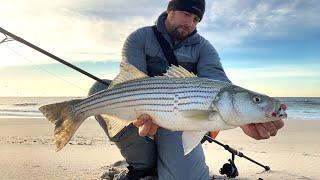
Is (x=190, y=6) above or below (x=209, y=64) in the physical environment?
above

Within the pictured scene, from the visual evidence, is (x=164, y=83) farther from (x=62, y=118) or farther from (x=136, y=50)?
(x=136, y=50)

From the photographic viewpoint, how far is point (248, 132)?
15.4 feet

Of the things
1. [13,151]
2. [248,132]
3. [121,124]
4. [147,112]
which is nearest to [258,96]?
[248,132]

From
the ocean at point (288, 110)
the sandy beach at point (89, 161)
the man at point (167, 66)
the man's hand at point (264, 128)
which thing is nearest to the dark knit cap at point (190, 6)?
the man at point (167, 66)

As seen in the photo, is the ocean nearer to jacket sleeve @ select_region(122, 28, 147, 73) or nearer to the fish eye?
jacket sleeve @ select_region(122, 28, 147, 73)

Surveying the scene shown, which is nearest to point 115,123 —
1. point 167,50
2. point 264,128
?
point 264,128

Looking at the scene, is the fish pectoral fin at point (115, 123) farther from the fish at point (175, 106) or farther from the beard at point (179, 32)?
the beard at point (179, 32)

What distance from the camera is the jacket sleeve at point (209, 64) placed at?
6406 mm

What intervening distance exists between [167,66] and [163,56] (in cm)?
15

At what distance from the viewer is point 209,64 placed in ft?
21.5

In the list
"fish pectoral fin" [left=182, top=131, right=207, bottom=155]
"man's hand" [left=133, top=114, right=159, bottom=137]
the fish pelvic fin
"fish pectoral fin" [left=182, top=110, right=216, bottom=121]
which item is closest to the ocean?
the fish pelvic fin

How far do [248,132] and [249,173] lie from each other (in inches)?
131

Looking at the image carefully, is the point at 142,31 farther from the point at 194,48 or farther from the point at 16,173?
the point at 16,173

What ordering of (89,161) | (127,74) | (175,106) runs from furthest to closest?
(89,161), (127,74), (175,106)
